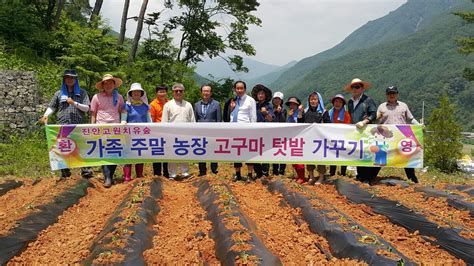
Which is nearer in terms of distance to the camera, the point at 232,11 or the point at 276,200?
the point at 276,200

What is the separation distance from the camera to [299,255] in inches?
136

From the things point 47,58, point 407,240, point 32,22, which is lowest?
point 407,240

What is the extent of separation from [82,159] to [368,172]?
4994 mm

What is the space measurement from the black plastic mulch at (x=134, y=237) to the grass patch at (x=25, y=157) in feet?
15.9

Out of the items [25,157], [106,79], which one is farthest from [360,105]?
[25,157]

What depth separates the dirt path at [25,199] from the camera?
4.03m

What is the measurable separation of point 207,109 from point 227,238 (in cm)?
350

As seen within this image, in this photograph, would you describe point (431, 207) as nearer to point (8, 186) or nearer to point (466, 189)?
point (466, 189)

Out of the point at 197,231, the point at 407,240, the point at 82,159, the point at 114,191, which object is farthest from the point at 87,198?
the point at 407,240

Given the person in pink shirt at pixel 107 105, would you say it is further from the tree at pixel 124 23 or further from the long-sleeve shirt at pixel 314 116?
the tree at pixel 124 23

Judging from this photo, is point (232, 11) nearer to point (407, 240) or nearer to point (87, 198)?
point (87, 198)

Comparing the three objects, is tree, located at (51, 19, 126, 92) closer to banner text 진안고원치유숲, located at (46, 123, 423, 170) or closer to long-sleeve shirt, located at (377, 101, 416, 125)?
banner text 진안고원치유숲, located at (46, 123, 423, 170)

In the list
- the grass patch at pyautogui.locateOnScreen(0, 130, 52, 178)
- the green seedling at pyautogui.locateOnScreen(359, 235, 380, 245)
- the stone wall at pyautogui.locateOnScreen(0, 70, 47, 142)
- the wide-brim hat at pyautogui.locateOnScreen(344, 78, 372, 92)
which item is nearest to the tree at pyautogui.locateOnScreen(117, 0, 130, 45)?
the stone wall at pyautogui.locateOnScreen(0, 70, 47, 142)

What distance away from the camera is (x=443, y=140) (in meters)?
16.2
